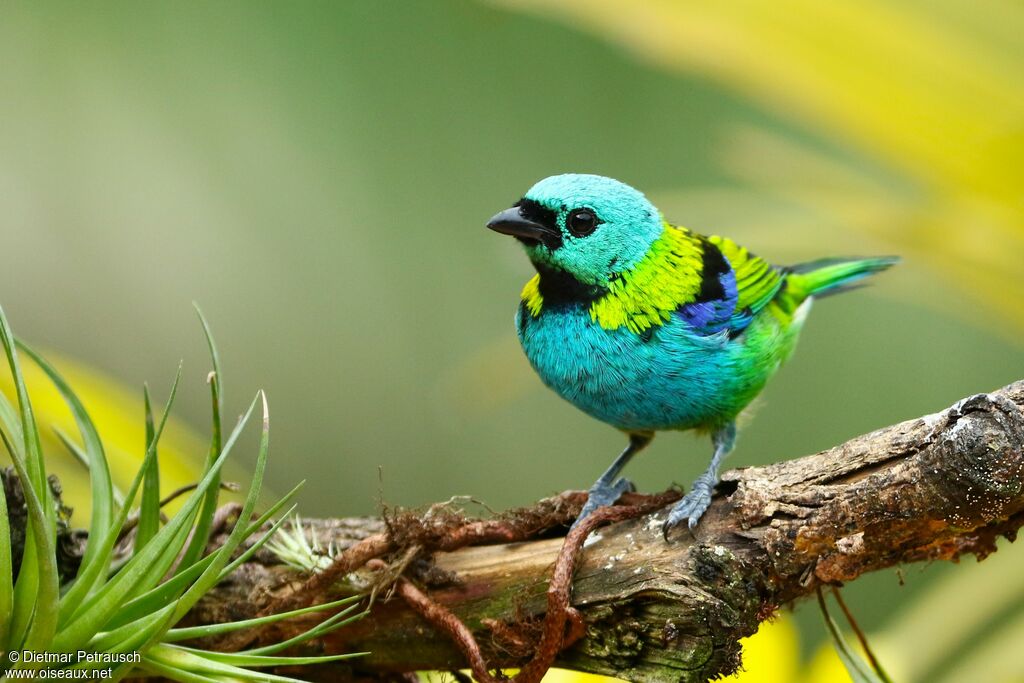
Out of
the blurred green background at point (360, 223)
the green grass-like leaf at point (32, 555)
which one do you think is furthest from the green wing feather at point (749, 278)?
the blurred green background at point (360, 223)

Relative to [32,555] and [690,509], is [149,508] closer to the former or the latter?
[32,555]

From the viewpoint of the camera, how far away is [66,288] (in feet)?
16.7

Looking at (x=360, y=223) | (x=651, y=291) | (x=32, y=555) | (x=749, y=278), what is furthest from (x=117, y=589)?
(x=360, y=223)

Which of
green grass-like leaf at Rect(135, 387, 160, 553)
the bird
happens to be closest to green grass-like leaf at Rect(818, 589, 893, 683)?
the bird

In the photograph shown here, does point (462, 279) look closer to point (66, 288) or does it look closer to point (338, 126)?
point (338, 126)

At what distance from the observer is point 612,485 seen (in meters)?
2.21

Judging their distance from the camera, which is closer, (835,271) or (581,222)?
(581,222)

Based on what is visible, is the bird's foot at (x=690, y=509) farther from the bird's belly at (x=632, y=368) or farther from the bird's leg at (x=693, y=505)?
the bird's belly at (x=632, y=368)

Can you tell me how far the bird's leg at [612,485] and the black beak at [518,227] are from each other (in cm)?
55

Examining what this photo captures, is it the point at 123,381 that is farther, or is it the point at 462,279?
the point at 462,279

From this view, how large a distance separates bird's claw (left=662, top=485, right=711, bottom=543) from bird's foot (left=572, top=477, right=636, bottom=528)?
0.79 feet

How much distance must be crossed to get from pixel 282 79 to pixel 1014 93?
4.02m

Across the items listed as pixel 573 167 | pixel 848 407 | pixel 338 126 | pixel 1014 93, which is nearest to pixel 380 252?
pixel 338 126

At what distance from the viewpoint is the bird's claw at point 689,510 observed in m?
1.73
